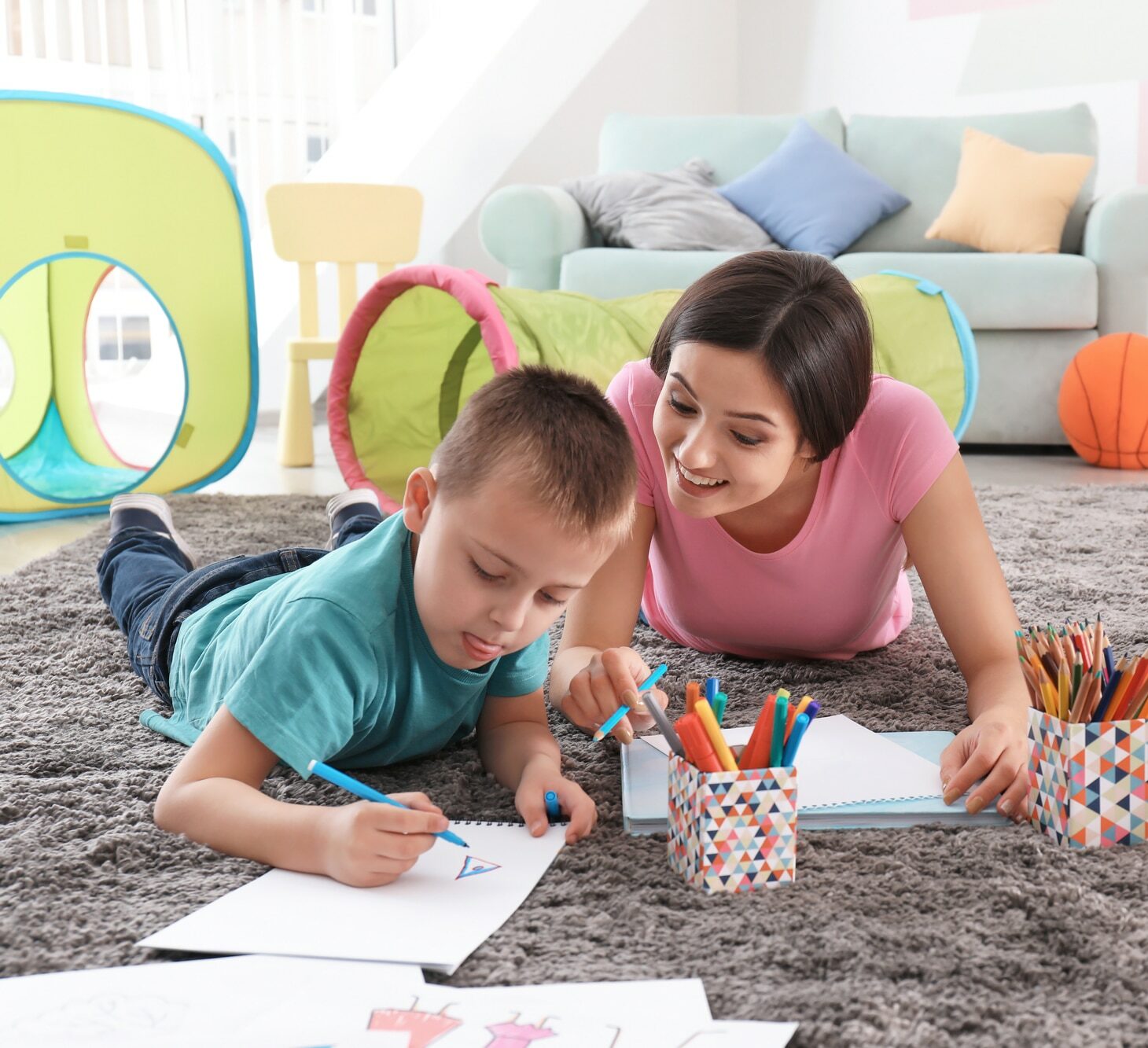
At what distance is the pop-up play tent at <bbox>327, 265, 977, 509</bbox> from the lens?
2422 millimetres

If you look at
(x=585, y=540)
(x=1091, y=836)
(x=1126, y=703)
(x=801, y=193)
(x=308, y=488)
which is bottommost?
(x=308, y=488)

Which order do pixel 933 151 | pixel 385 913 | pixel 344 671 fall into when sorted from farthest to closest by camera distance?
pixel 933 151
pixel 344 671
pixel 385 913

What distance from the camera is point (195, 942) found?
29.9 inches

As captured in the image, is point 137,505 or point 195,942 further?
point 137,505

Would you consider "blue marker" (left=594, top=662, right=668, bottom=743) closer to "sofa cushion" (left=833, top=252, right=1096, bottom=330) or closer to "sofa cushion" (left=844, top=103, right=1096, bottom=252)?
"sofa cushion" (left=833, top=252, right=1096, bottom=330)

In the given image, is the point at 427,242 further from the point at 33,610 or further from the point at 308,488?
the point at 33,610

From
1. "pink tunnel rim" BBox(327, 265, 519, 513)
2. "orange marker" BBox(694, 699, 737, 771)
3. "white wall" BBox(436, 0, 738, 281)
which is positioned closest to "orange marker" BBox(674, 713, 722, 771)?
"orange marker" BBox(694, 699, 737, 771)

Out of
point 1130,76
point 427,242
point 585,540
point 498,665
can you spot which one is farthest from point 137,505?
point 1130,76

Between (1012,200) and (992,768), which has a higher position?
(1012,200)

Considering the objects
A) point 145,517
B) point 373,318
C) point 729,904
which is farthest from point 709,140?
point 729,904

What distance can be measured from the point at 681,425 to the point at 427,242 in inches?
134

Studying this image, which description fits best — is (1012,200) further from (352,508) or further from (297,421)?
(352,508)

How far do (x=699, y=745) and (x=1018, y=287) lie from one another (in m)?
2.58

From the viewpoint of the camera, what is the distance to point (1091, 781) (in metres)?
0.90
